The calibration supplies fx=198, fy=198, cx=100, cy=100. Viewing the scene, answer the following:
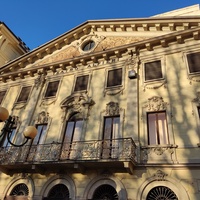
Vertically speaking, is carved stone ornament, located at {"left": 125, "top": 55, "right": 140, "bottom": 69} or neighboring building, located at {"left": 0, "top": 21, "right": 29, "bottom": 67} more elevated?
neighboring building, located at {"left": 0, "top": 21, "right": 29, "bottom": 67}

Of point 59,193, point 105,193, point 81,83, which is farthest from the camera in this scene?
point 81,83

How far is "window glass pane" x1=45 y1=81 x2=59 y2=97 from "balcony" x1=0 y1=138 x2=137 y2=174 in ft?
13.1

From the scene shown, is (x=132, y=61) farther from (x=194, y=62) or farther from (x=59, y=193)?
(x=59, y=193)

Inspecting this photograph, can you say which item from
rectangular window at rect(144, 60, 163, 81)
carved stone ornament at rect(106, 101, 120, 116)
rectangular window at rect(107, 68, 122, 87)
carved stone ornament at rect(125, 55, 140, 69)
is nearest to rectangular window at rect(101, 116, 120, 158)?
carved stone ornament at rect(106, 101, 120, 116)

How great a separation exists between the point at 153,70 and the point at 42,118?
7.34m

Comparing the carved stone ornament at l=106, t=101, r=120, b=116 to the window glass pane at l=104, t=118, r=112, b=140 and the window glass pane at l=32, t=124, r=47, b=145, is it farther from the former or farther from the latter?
the window glass pane at l=32, t=124, r=47, b=145

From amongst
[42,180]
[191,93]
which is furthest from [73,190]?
[191,93]

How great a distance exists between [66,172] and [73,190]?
0.94 m

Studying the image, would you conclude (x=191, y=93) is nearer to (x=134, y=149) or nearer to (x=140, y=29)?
(x=134, y=149)

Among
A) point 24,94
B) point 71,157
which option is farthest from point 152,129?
point 24,94

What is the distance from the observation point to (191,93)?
9758mm

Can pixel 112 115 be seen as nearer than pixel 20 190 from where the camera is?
No

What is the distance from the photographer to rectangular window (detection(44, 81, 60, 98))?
13.6 meters

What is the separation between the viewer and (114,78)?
12.3m
